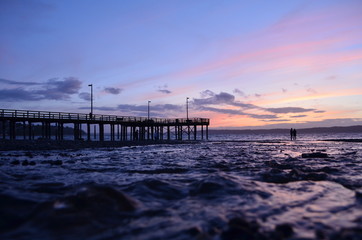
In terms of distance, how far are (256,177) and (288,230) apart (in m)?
5.50

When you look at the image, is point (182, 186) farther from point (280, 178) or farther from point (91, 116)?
point (91, 116)

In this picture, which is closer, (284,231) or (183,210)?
(284,231)

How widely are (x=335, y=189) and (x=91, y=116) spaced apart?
1828 inches

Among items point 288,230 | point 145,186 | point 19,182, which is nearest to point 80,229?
point 288,230

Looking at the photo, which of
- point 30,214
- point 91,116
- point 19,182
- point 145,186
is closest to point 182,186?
point 145,186

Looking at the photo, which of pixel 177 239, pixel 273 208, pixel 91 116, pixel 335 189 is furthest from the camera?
pixel 91 116

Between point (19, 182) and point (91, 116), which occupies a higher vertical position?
point (91, 116)

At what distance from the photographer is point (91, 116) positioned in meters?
49.5

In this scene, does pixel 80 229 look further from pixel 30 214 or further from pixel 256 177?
pixel 256 177

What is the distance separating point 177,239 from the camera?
3889 mm

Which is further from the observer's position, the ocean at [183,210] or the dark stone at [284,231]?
the ocean at [183,210]

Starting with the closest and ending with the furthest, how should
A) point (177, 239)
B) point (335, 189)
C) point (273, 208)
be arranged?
point (177, 239) → point (273, 208) → point (335, 189)

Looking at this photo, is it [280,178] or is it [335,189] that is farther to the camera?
[280,178]

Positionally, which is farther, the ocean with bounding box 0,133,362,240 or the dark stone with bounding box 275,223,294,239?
the ocean with bounding box 0,133,362,240
